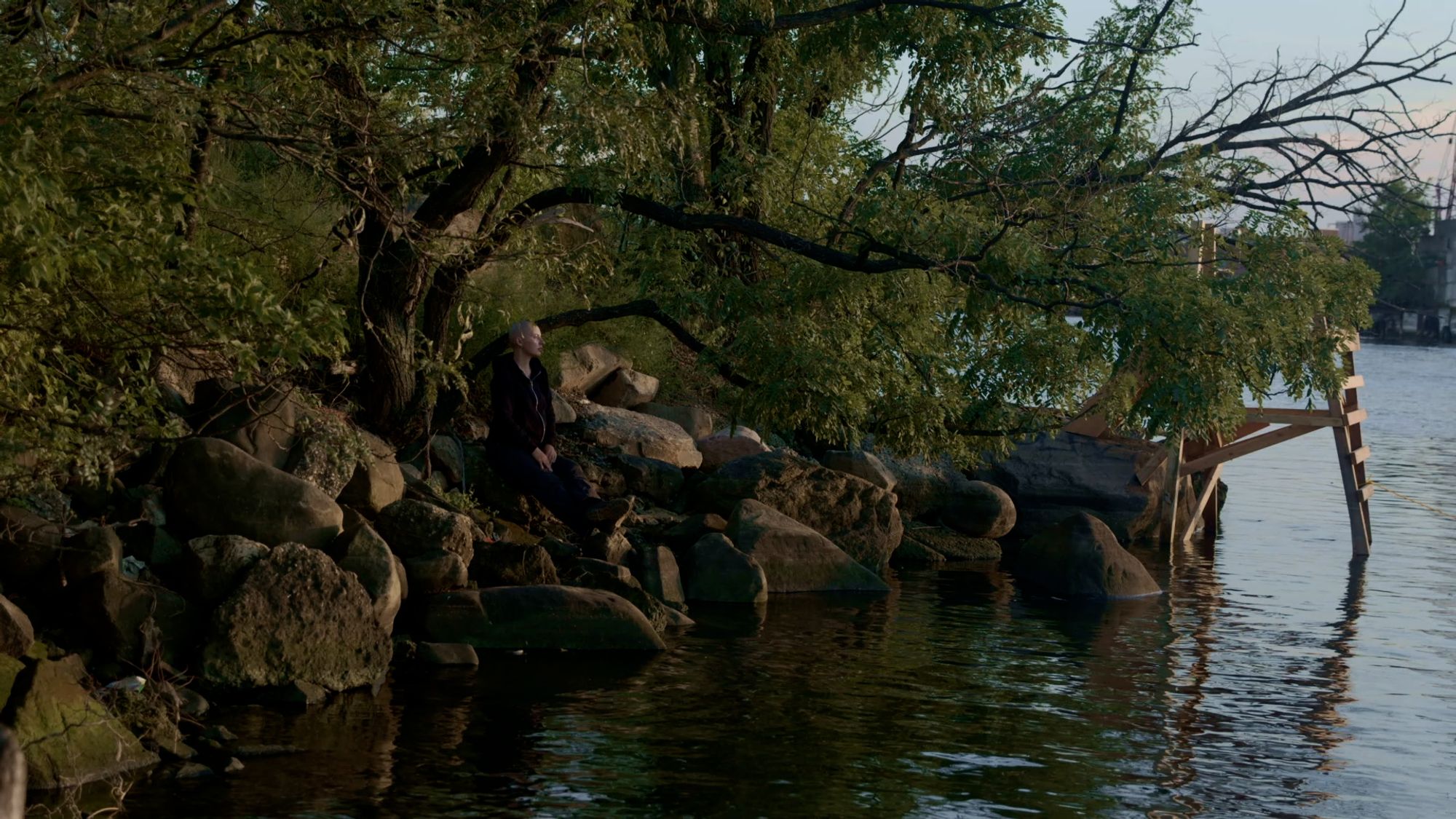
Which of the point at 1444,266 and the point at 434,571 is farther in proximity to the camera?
the point at 1444,266

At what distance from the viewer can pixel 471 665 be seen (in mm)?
11297

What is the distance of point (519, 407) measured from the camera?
13.7 meters

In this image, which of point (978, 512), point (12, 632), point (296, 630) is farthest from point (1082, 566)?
point (12, 632)

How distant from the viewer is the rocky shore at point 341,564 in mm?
9078

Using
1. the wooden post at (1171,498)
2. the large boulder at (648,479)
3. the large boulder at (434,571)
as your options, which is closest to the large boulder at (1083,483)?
the wooden post at (1171,498)

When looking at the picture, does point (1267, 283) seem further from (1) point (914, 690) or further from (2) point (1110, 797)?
(2) point (1110, 797)

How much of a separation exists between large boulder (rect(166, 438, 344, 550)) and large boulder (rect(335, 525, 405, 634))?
0.89ft

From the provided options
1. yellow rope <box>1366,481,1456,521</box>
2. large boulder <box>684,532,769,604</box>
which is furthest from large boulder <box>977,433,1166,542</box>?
large boulder <box>684,532,769,604</box>

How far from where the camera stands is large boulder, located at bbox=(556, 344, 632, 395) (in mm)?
19812

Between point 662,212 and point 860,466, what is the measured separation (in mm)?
5829

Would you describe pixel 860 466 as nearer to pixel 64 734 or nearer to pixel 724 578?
pixel 724 578

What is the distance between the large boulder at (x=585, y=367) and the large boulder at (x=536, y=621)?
25.4 ft

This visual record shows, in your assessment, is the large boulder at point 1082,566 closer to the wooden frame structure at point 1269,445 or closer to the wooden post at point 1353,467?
the wooden frame structure at point 1269,445

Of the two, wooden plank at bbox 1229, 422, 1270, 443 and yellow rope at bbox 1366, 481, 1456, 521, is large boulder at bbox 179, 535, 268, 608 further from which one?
yellow rope at bbox 1366, 481, 1456, 521
